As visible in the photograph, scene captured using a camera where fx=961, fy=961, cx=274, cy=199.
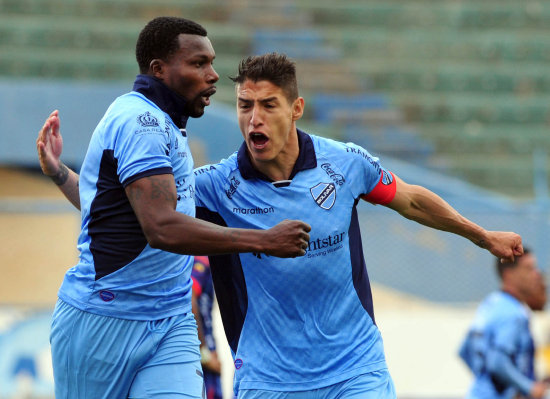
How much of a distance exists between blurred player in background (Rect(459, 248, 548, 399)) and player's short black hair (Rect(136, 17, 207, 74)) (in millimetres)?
4064

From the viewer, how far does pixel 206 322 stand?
248 inches

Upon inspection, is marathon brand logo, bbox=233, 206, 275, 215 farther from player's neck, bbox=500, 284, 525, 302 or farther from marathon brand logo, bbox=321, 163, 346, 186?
player's neck, bbox=500, 284, 525, 302

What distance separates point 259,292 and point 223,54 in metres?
11.5

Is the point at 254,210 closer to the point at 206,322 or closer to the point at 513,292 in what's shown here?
the point at 206,322

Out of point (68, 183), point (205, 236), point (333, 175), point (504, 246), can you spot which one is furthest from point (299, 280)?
point (68, 183)

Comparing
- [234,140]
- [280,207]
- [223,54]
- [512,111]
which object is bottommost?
[280,207]

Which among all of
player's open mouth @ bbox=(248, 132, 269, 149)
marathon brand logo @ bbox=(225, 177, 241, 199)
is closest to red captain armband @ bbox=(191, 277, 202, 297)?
marathon brand logo @ bbox=(225, 177, 241, 199)

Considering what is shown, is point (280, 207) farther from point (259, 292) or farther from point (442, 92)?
point (442, 92)

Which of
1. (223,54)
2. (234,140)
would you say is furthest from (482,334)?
(223,54)

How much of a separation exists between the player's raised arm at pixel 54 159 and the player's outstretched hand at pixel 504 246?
6.66ft

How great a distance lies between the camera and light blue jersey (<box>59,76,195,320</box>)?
388cm

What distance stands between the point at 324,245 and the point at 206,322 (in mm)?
2088

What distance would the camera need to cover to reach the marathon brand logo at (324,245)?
14.5ft

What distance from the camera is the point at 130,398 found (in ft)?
13.4
